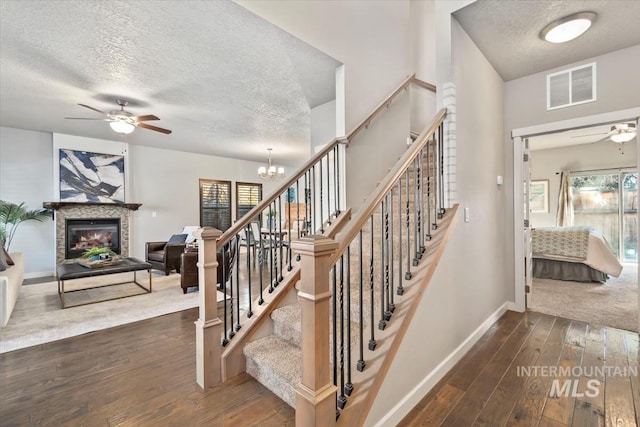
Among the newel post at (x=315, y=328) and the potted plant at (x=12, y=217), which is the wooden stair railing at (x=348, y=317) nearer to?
the newel post at (x=315, y=328)

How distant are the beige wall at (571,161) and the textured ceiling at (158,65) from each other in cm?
652

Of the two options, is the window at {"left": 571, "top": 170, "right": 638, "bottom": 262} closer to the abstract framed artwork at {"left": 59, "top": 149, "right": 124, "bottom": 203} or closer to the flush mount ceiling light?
the flush mount ceiling light

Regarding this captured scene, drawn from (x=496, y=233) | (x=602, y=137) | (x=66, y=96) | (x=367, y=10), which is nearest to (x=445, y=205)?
(x=496, y=233)

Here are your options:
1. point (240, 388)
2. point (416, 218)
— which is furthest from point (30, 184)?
point (416, 218)

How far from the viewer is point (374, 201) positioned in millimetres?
1478

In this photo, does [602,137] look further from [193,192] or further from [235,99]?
[193,192]

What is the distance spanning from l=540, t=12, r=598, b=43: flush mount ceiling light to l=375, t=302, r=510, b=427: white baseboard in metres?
2.66

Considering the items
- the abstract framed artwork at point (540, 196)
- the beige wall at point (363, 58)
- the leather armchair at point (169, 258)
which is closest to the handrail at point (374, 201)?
the beige wall at point (363, 58)

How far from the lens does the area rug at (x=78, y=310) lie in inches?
115

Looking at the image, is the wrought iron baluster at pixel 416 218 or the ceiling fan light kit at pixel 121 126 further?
the ceiling fan light kit at pixel 121 126

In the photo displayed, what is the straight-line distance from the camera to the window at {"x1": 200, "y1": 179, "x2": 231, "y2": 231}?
8133mm

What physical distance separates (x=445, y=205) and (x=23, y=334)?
4274 mm

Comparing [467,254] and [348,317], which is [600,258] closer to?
[467,254]

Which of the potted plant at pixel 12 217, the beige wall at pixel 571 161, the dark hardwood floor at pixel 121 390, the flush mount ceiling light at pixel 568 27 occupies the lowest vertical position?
the dark hardwood floor at pixel 121 390
